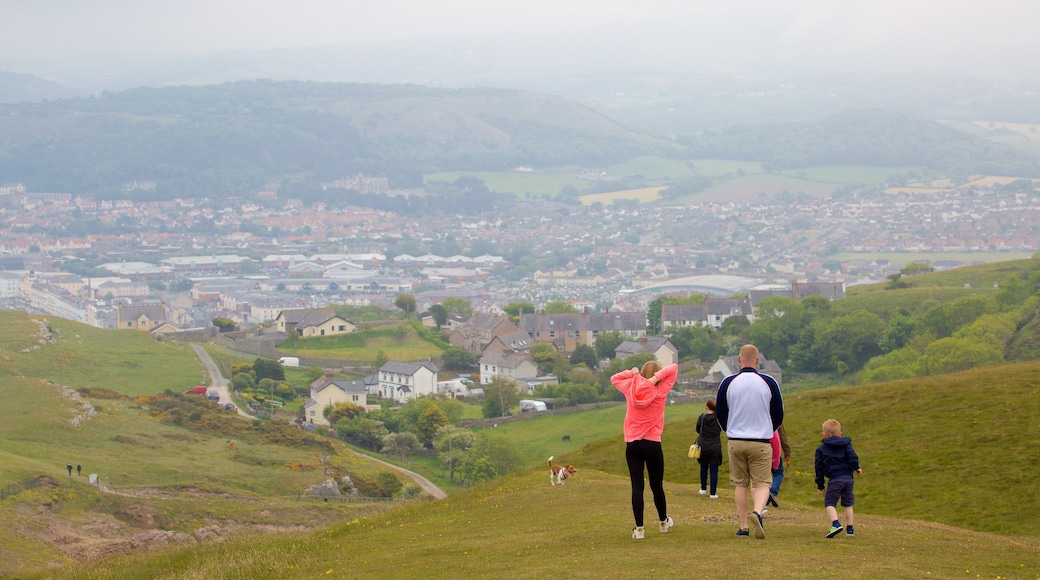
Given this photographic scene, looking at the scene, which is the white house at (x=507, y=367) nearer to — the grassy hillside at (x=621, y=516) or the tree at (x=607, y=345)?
the tree at (x=607, y=345)

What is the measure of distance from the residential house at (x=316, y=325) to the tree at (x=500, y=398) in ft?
77.9

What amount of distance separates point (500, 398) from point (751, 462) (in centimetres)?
5211

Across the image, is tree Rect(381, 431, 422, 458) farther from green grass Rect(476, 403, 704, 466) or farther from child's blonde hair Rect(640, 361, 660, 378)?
child's blonde hair Rect(640, 361, 660, 378)

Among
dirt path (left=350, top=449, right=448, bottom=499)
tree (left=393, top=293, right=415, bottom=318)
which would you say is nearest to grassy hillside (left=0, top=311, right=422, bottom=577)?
dirt path (left=350, top=449, right=448, bottom=499)

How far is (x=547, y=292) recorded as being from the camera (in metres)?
189

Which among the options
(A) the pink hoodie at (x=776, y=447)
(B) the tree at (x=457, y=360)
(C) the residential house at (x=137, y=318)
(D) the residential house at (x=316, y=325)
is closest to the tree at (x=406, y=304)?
(D) the residential house at (x=316, y=325)

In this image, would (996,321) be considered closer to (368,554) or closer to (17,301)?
(368,554)

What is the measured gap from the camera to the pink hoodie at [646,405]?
507 inches

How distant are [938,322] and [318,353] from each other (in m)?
41.8

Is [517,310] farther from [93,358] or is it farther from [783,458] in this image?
[783,458]

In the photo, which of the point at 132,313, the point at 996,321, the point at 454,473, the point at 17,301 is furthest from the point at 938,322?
the point at 17,301

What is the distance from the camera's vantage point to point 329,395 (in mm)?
65375

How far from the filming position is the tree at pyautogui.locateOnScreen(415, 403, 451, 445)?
187ft

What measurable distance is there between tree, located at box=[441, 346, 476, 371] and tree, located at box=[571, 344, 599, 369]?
7.62m
